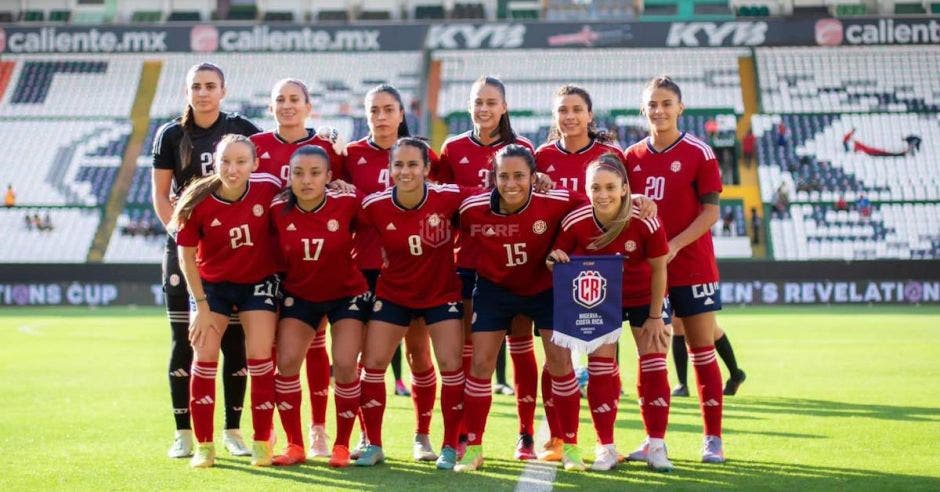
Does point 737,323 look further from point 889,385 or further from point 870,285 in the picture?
point 889,385

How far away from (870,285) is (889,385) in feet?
48.3

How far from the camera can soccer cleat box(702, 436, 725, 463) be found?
6.75 meters

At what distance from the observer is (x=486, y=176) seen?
7.29 metres

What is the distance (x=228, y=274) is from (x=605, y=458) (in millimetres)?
2205

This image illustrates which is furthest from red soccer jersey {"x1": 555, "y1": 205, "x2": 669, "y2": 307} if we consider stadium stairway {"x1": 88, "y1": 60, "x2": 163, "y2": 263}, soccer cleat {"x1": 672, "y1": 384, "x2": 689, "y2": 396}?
stadium stairway {"x1": 88, "y1": 60, "x2": 163, "y2": 263}

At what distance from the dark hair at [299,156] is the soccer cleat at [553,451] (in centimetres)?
189

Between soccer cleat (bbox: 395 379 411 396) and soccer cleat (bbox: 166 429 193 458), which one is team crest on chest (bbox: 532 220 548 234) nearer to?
soccer cleat (bbox: 166 429 193 458)

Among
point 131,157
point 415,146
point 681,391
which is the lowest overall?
point 681,391

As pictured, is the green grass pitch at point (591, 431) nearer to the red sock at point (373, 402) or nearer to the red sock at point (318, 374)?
the red sock at point (373, 402)

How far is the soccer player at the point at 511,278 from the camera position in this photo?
6586 millimetres

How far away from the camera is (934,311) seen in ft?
74.7

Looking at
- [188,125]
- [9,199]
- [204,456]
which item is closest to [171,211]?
[188,125]

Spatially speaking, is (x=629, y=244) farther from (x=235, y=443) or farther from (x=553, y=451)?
(x=235, y=443)

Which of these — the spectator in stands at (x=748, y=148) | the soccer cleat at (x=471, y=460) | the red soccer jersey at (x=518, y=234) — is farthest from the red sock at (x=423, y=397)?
the spectator in stands at (x=748, y=148)
